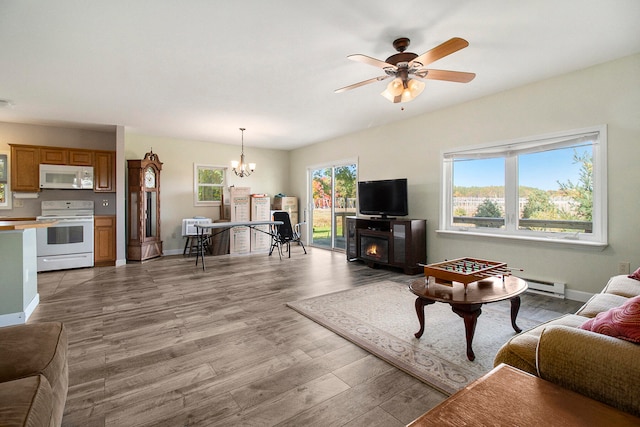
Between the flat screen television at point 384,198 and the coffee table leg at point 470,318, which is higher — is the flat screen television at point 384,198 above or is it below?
above

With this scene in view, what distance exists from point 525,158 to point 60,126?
26.0ft

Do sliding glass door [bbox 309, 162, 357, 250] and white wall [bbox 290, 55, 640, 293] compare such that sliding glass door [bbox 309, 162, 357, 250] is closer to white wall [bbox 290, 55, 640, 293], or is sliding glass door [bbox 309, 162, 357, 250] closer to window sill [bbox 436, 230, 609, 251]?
white wall [bbox 290, 55, 640, 293]

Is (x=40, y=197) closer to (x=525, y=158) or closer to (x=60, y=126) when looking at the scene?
(x=60, y=126)

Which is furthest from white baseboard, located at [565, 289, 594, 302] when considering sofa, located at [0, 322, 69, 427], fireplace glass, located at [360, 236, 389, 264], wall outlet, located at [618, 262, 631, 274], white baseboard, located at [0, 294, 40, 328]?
white baseboard, located at [0, 294, 40, 328]

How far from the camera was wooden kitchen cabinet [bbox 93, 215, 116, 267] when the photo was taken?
5418 millimetres

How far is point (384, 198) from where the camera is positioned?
17.5 ft

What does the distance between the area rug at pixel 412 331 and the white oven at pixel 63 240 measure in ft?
14.1

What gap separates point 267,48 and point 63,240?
4.89 metres

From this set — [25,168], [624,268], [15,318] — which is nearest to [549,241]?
[624,268]

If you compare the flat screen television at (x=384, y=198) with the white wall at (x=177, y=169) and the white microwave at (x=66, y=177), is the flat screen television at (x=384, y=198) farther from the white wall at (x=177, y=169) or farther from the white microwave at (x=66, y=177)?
the white microwave at (x=66, y=177)

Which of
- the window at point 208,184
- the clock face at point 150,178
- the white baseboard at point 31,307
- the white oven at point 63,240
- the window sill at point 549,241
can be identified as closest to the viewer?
the white baseboard at point 31,307

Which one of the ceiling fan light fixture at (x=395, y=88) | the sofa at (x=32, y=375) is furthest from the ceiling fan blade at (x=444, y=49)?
the sofa at (x=32, y=375)

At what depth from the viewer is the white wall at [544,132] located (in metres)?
3.09

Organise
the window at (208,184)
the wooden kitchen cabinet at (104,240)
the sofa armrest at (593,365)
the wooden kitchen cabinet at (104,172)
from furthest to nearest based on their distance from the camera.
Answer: the window at (208,184)
the wooden kitchen cabinet at (104,172)
the wooden kitchen cabinet at (104,240)
the sofa armrest at (593,365)
